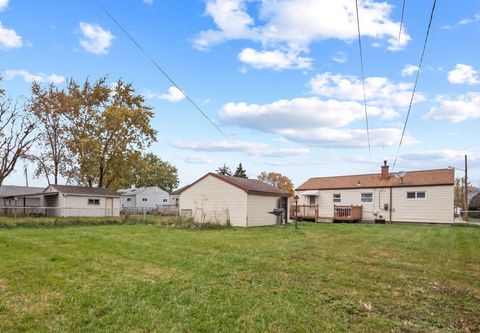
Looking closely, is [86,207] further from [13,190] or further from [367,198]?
[367,198]

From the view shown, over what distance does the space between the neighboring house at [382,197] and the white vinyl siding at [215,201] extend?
8594 mm

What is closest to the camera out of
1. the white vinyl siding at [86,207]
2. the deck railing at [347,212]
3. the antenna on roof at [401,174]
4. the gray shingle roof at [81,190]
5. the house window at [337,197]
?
the antenna on roof at [401,174]

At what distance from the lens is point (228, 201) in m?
19.3

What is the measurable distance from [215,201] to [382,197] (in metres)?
11.6

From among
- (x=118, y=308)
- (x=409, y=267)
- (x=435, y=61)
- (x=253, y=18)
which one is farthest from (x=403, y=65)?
(x=118, y=308)

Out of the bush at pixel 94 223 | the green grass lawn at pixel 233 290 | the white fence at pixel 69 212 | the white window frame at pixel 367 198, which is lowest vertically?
the white fence at pixel 69 212

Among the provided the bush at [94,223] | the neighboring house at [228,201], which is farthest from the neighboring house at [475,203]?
the bush at [94,223]

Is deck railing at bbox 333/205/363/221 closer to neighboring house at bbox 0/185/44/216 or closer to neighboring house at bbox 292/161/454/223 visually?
neighboring house at bbox 292/161/454/223

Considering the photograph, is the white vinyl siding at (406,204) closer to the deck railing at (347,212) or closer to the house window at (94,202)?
the deck railing at (347,212)

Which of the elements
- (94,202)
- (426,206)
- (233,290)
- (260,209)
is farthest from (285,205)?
(233,290)

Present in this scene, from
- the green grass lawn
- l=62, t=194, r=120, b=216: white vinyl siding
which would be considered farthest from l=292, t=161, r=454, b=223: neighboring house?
l=62, t=194, r=120, b=216: white vinyl siding

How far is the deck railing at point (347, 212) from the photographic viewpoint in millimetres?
23500

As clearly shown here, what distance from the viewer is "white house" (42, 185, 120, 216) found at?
1055 inches

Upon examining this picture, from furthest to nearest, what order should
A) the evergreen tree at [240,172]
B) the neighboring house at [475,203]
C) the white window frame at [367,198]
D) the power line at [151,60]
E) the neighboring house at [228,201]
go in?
the evergreen tree at [240,172] → the neighboring house at [475,203] → the white window frame at [367,198] → the neighboring house at [228,201] → the power line at [151,60]
